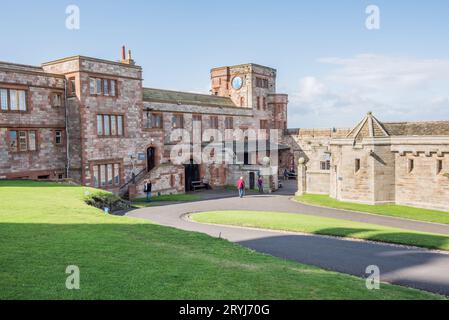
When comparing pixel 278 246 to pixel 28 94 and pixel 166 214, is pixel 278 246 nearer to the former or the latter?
pixel 166 214

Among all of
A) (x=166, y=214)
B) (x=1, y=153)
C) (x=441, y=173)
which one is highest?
(x=1, y=153)

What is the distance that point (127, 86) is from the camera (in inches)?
1393

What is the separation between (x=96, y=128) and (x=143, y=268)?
24637 mm

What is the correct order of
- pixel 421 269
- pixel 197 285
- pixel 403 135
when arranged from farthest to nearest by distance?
pixel 403 135
pixel 421 269
pixel 197 285

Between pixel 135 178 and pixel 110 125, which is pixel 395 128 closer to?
pixel 135 178

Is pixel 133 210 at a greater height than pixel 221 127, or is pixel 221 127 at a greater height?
pixel 221 127

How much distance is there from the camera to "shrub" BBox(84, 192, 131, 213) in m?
23.6

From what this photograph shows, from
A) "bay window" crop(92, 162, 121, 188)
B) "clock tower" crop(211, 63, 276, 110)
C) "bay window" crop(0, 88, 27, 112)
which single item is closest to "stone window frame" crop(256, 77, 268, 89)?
"clock tower" crop(211, 63, 276, 110)

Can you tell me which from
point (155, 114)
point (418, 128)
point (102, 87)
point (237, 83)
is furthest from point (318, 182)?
point (237, 83)

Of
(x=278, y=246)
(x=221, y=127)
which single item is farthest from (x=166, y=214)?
(x=221, y=127)

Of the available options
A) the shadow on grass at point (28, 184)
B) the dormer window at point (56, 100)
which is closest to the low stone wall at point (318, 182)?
the shadow on grass at point (28, 184)

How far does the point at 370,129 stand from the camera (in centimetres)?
3147

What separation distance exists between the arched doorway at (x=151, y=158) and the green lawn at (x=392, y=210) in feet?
46.8

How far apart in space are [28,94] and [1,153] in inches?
182
